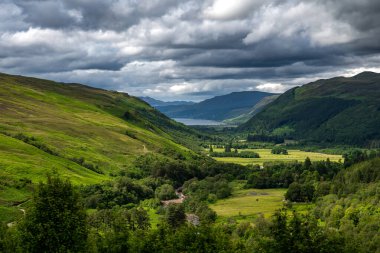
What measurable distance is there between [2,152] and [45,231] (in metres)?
127

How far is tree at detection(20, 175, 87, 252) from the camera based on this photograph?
2662 inches

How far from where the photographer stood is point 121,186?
18500cm

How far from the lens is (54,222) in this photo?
227 ft

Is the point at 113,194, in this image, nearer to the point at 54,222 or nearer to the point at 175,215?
the point at 175,215

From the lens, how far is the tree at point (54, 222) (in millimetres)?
67625

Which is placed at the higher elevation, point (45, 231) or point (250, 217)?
point (45, 231)

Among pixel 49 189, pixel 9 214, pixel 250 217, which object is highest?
pixel 49 189

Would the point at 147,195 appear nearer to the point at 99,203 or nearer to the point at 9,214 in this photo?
the point at 99,203

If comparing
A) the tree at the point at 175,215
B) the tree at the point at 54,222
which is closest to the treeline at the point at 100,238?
the tree at the point at 54,222

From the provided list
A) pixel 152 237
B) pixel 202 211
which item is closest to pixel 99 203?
pixel 202 211

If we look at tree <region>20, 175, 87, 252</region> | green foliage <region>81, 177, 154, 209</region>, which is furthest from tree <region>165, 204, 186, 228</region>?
tree <region>20, 175, 87, 252</region>

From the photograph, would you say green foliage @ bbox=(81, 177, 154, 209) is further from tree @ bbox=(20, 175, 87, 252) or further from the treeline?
tree @ bbox=(20, 175, 87, 252)

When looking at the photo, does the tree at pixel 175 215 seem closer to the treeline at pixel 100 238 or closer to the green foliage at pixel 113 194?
the green foliage at pixel 113 194

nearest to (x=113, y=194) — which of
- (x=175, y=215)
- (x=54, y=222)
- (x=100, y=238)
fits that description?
(x=175, y=215)
